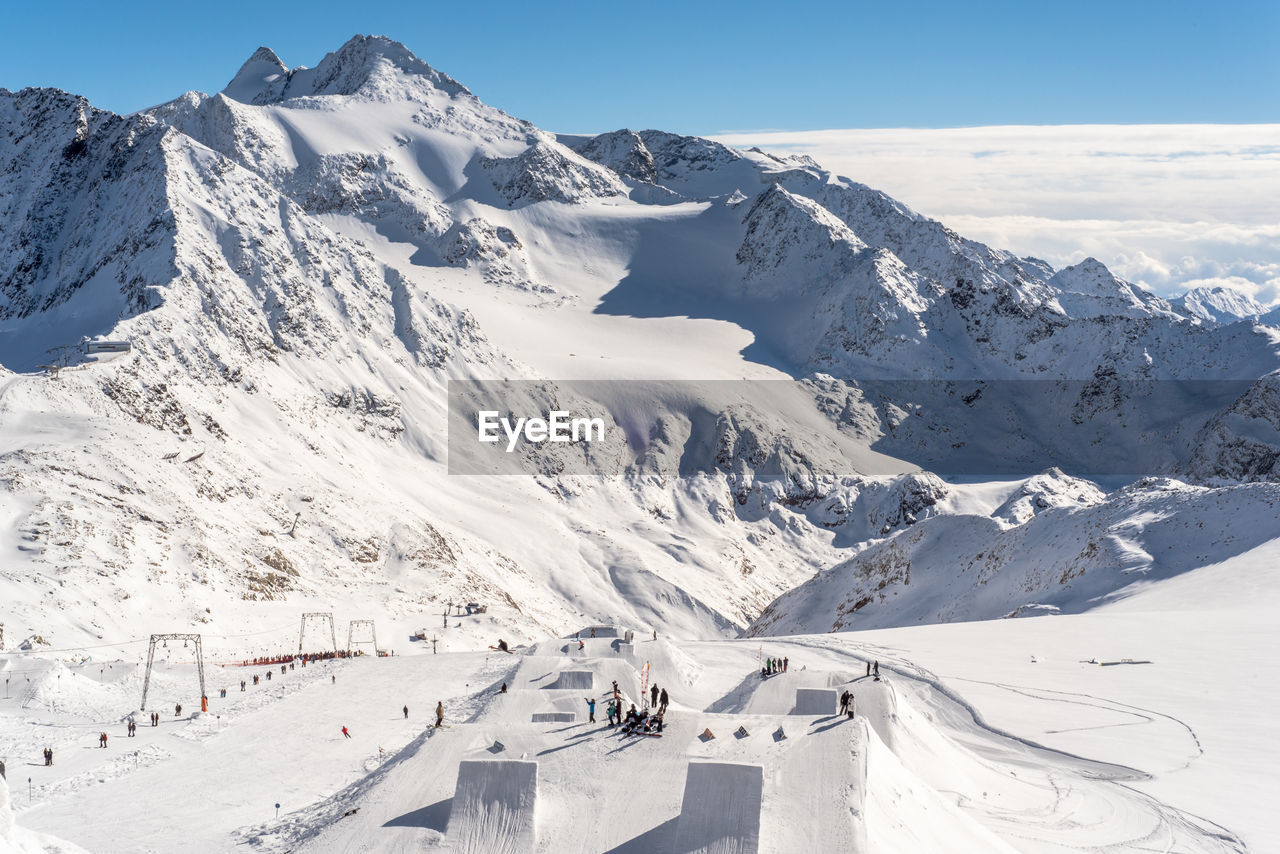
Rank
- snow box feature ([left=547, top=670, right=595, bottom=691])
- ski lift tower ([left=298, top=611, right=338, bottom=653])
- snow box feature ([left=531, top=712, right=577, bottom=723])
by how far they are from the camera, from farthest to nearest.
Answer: ski lift tower ([left=298, top=611, right=338, bottom=653]) → snow box feature ([left=547, top=670, right=595, bottom=691]) → snow box feature ([left=531, top=712, right=577, bottom=723])

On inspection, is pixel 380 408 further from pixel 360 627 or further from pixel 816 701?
pixel 816 701

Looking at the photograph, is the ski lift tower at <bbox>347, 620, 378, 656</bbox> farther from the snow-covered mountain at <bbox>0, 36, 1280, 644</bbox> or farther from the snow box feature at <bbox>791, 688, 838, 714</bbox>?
the snow box feature at <bbox>791, 688, 838, 714</bbox>

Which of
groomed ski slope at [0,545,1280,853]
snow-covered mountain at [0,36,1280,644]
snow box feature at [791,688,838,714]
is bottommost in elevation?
groomed ski slope at [0,545,1280,853]

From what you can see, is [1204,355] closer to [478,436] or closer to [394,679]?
[478,436]

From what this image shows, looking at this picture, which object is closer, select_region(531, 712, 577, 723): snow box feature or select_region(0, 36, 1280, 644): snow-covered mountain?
select_region(531, 712, 577, 723): snow box feature

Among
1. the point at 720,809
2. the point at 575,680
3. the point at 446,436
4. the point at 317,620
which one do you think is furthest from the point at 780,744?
the point at 446,436

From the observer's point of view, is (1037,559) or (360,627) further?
(360,627)

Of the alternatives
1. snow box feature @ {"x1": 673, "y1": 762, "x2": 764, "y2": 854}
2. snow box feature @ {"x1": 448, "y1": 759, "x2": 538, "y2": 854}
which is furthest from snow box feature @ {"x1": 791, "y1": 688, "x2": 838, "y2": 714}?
snow box feature @ {"x1": 448, "y1": 759, "x2": 538, "y2": 854}

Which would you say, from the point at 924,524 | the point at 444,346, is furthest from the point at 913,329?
the point at 924,524
